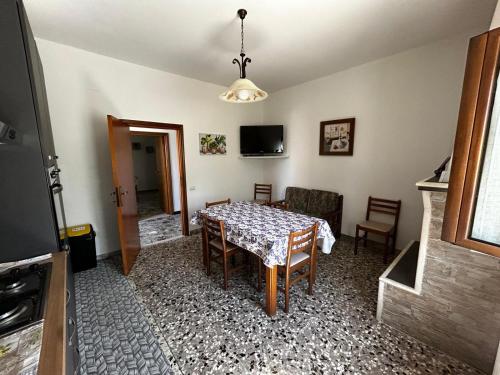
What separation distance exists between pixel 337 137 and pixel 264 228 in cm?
235

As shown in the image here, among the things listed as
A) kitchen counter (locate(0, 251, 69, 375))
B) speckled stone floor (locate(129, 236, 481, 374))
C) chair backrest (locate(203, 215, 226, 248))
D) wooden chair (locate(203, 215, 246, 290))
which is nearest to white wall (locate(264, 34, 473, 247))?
speckled stone floor (locate(129, 236, 481, 374))

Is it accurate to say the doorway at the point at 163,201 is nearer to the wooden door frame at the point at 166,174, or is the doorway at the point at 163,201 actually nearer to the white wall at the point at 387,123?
the wooden door frame at the point at 166,174

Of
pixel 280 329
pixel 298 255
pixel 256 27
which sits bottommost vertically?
pixel 280 329

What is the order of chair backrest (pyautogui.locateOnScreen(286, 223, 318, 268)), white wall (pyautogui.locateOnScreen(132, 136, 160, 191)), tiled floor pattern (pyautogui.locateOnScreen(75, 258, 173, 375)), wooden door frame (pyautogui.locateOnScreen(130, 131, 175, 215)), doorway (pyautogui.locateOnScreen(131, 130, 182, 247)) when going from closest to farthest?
tiled floor pattern (pyautogui.locateOnScreen(75, 258, 173, 375))
chair backrest (pyautogui.locateOnScreen(286, 223, 318, 268))
doorway (pyautogui.locateOnScreen(131, 130, 182, 247))
wooden door frame (pyautogui.locateOnScreen(130, 131, 175, 215))
white wall (pyautogui.locateOnScreen(132, 136, 160, 191))

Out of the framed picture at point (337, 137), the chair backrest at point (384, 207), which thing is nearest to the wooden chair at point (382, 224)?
the chair backrest at point (384, 207)

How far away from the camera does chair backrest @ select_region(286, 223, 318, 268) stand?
1818 mm

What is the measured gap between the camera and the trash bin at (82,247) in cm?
263

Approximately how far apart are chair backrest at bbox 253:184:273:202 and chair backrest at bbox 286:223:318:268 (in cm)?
258

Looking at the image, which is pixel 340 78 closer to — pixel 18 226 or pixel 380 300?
pixel 380 300

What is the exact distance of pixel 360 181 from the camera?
340 centimetres

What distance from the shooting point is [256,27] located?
2.19 m

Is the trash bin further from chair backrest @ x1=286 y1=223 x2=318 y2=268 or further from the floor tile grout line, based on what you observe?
chair backrest @ x1=286 y1=223 x2=318 y2=268

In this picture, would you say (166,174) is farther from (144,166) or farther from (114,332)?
(114,332)

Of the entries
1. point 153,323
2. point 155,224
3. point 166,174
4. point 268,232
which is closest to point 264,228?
point 268,232
